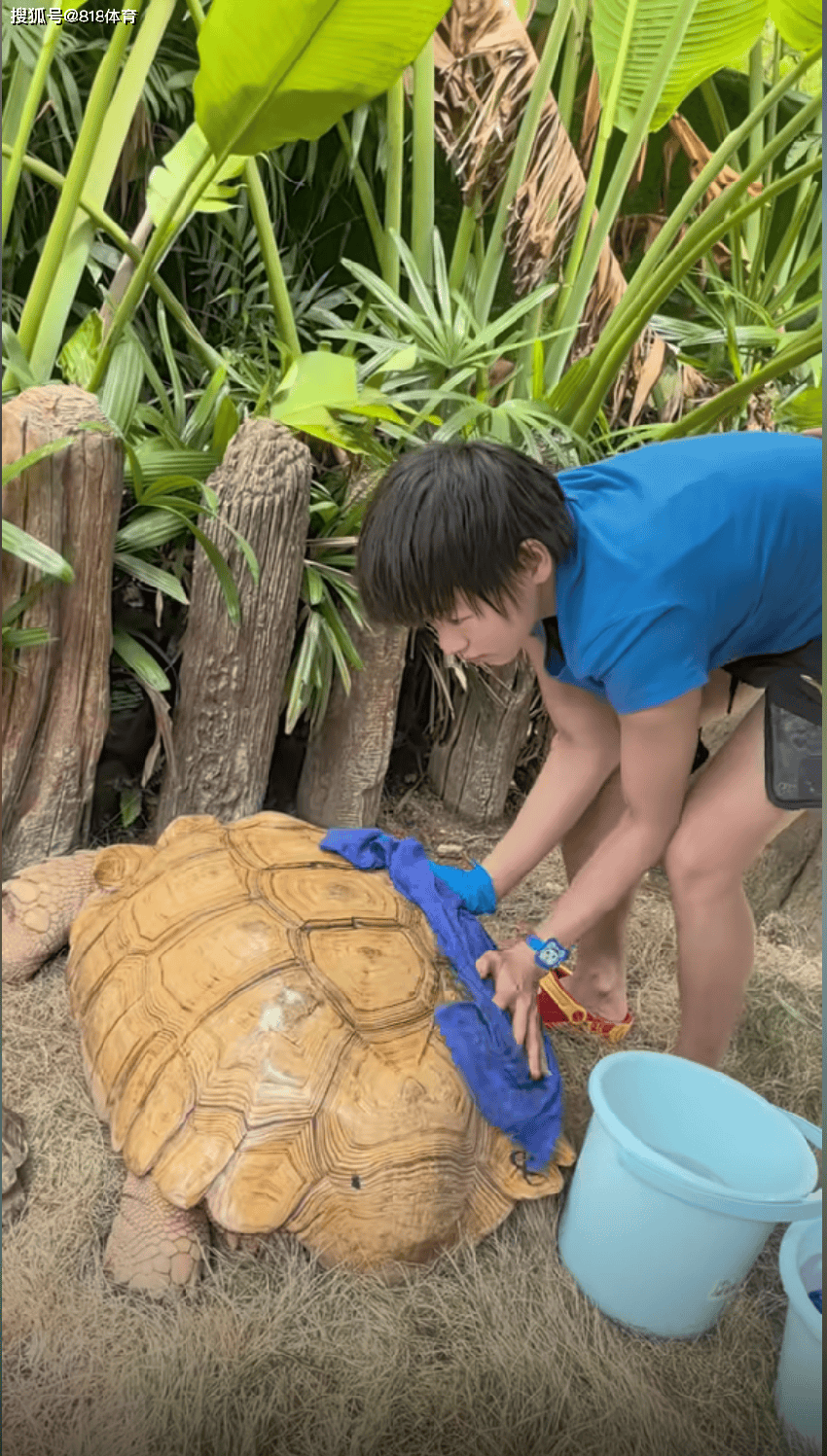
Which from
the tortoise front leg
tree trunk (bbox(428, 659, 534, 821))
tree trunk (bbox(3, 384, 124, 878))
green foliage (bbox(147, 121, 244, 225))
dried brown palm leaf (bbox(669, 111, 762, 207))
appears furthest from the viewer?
dried brown palm leaf (bbox(669, 111, 762, 207))

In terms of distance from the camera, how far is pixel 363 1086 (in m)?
1.08

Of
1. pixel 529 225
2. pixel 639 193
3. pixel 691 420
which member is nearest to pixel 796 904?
pixel 691 420

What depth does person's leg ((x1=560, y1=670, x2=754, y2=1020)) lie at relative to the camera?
137cm

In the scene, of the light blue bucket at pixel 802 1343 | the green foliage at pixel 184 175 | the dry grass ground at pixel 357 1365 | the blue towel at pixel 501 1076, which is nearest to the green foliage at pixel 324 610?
the green foliage at pixel 184 175

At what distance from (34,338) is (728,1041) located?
1.15 m

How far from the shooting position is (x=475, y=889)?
127cm

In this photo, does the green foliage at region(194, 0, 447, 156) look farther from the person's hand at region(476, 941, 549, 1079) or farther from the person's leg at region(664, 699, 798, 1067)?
the person's hand at region(476, 941, 549, 1079)

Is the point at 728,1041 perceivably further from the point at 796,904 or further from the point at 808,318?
the point at 808,318

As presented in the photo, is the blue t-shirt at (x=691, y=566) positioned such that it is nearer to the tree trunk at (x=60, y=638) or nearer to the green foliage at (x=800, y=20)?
the green foliage at (x=800, y=20)

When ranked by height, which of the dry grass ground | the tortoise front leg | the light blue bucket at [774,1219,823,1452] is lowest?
the tortoise front leg

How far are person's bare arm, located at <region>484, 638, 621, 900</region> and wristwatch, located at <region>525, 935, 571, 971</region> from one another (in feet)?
0.71

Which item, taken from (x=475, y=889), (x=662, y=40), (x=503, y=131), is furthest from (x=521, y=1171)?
(x=503, y=131)

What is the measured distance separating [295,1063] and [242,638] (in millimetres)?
713

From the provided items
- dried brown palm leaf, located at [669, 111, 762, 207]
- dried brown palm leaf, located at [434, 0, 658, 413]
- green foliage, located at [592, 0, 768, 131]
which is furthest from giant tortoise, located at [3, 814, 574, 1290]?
dried brown palm leaf, located at [669, 111, 762, 207]
